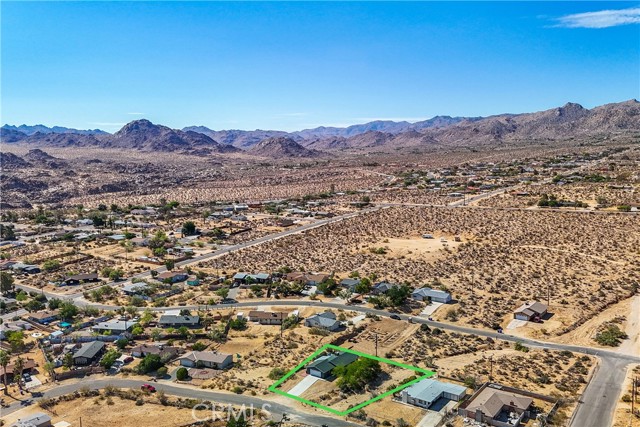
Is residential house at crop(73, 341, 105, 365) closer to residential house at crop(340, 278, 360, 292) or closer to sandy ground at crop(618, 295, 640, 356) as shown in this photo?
residential house at crop(340, 278, 360, 292)

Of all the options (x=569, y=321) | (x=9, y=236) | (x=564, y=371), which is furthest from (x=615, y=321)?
(x=9, y=236)

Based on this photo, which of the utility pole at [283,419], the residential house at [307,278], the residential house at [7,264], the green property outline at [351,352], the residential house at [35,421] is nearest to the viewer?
the residential house at [35,421]

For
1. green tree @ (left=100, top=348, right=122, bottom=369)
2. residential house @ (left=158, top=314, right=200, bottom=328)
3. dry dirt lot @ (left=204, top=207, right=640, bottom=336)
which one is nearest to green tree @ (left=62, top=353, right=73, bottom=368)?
green tree @ (left=100, top=348, right=122, bottom=369)

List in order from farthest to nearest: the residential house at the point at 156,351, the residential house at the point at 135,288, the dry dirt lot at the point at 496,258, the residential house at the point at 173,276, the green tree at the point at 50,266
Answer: the green tree at the point at 50,266 < the residential house at the point at 173,276 < the residential house at the point at 135,288 < the dry dirt lot at the point at 496,258 < the residential house at the point at 156,351

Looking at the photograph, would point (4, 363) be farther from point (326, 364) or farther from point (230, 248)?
point (230, 248)

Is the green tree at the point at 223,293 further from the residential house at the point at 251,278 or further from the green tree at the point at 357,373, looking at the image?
the green tree at the point at 357,373

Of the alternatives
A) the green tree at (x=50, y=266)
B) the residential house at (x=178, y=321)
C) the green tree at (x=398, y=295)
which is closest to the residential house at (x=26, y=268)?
the green tree at (x=50, y=266)

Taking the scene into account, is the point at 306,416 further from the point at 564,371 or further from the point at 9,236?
the point at 9,236
